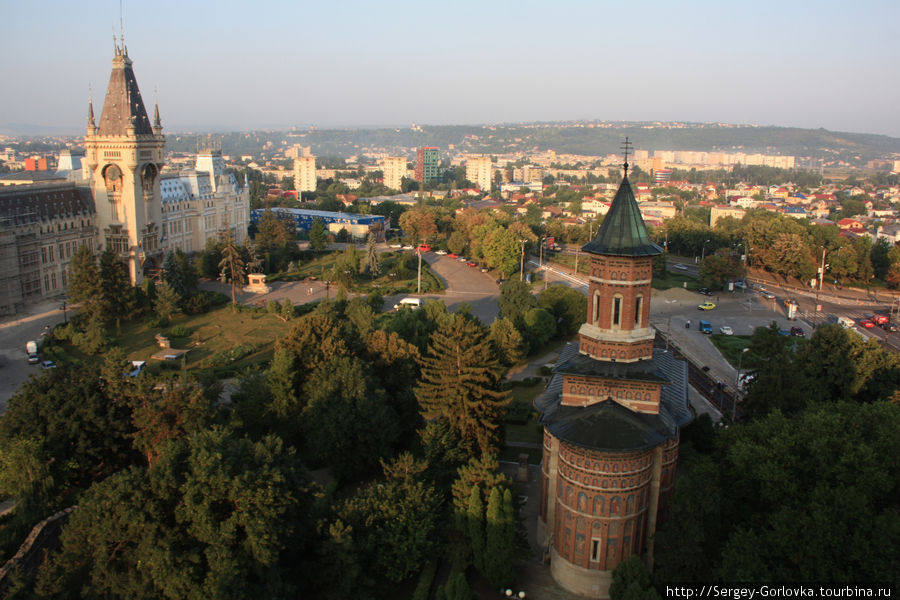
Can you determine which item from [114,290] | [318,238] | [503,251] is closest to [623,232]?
[114,290]

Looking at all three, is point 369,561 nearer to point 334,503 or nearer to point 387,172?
point 334,503

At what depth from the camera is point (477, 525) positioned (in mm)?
19922

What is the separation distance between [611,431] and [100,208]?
52.2 m

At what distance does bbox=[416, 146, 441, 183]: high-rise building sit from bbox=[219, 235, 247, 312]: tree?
125 metres

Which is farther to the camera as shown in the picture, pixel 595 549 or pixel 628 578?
pixel 595 549

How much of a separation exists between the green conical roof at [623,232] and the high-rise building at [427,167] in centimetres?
16400

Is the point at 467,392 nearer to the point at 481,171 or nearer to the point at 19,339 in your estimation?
the point at 19,339

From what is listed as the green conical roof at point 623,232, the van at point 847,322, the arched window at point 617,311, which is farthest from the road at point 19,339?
the van at point 847,322

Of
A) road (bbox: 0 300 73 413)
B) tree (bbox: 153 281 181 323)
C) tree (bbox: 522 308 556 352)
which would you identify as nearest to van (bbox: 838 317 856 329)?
tree (bbox: 522 308 556 352)

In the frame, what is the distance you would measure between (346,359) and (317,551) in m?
10.5

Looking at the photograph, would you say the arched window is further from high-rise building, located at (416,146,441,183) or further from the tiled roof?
high-rise building, located at (416,146,441,183)

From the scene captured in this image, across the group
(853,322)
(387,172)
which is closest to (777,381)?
(853,322)

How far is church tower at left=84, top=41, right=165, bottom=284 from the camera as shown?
184 ft

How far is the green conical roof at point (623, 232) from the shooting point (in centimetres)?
2103
